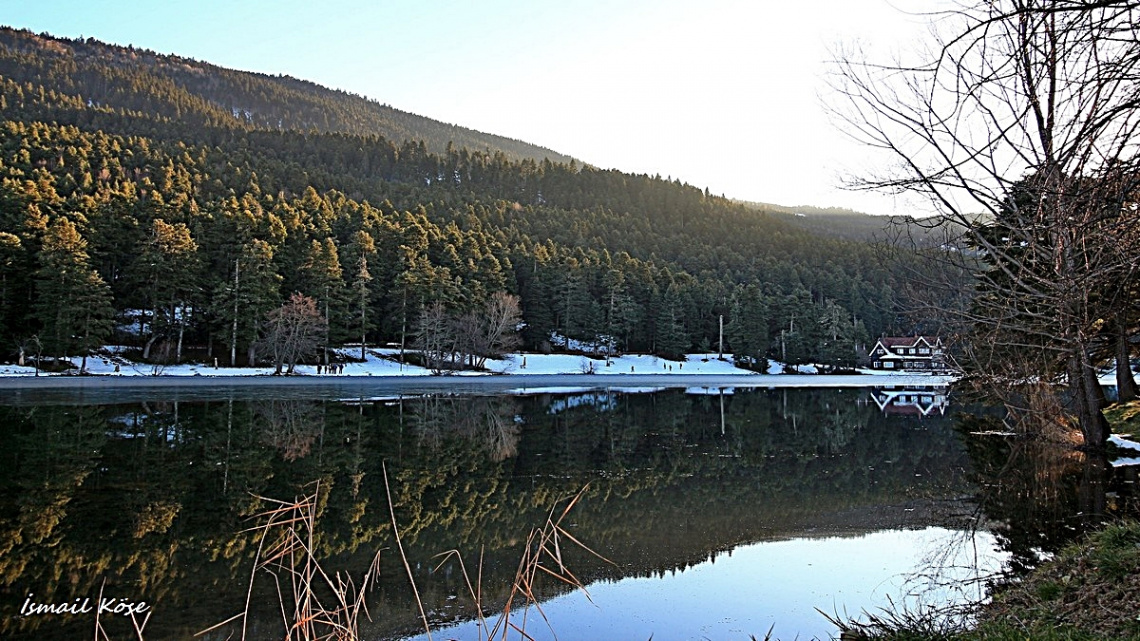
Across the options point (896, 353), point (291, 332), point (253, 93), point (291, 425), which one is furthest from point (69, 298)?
point (253, 93)

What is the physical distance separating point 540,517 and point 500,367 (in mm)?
50228

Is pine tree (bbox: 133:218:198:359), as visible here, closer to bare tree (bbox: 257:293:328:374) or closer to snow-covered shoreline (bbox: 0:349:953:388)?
snow-covered shoreline (bbox: 0:349:953:388)

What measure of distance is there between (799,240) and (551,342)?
5438 centimetres

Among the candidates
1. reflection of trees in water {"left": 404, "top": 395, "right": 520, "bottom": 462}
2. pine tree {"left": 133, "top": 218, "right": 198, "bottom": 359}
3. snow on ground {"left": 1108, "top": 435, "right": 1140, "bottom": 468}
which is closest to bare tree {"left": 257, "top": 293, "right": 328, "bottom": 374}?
pine tree {"left": 133, "top": 218, "right": 198, "bottom": 359}

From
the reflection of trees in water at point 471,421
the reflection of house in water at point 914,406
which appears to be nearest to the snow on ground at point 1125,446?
the reflection of trees in water at point 471,421

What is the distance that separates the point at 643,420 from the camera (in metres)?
23.0

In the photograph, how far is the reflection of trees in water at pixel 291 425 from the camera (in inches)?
606

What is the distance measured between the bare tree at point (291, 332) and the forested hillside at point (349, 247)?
5.05 feet

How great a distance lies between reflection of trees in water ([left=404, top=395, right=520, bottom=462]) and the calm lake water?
0.22 meters

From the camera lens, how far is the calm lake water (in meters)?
6.26

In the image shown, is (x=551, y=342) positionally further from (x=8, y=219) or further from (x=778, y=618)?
(x=778, y=618)

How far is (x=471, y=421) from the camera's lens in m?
21.9

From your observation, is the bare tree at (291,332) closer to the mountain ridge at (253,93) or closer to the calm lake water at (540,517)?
the calm lake water at (540,517)

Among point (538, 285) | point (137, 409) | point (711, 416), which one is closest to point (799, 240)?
point (538, 285)
